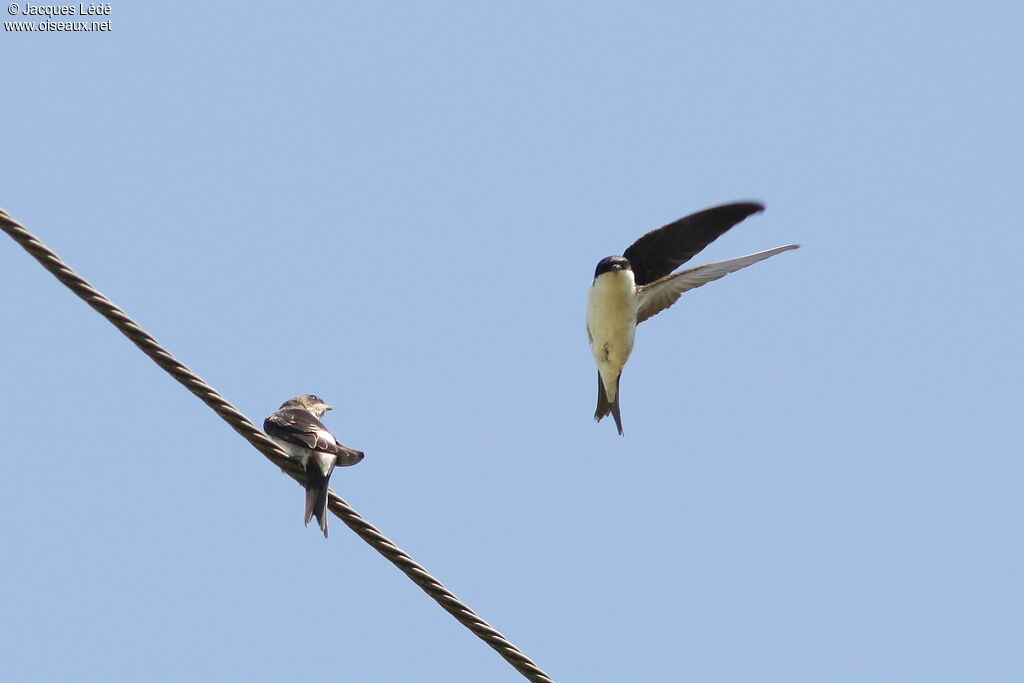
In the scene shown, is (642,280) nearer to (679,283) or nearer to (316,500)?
(679,283)

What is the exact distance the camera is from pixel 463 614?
4.13 meters

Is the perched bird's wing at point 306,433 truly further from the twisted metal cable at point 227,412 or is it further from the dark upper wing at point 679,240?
the dark upper wing at point 679,240

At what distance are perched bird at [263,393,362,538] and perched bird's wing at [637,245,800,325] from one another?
9.81ft

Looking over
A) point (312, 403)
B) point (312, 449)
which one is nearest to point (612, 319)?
point (312, 403)

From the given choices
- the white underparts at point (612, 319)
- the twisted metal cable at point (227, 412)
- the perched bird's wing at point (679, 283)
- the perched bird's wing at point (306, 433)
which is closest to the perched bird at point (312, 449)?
Answer: the perched bird's wing at point (306, 433)

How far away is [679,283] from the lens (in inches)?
343

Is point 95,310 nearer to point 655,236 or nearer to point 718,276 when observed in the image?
point 718,276

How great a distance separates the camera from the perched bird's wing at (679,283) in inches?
323

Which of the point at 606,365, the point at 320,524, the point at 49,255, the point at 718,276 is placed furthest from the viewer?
the point at 606,365

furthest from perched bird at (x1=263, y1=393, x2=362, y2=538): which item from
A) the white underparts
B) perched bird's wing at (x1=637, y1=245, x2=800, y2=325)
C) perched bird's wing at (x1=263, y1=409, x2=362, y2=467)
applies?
perched bird's wing at (x1=637, y1=245, x2=800, y2=325)

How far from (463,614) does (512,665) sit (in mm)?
245

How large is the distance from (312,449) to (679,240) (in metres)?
4.68

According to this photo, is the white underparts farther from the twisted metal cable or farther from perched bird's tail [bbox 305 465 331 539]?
the twisted metal cable

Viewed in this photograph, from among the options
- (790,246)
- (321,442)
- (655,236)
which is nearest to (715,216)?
(655,236)
